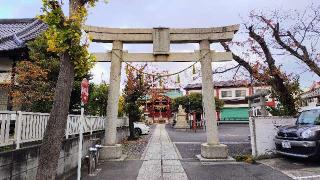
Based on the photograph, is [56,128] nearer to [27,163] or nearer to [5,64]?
[27,163]

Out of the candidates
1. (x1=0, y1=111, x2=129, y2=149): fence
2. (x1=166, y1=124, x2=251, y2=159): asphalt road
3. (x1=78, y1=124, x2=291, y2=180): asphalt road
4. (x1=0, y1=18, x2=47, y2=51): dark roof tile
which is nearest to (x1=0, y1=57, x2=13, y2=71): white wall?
(x1=0, y1=18, x2=47, y2=51): dark roof tile

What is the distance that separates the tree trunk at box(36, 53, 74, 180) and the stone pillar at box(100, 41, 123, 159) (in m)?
6.37

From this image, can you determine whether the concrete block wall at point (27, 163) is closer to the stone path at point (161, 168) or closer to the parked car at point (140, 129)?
the stone path at point (161, 168)

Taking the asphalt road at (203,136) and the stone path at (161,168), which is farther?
the asphalt road at (203,136)

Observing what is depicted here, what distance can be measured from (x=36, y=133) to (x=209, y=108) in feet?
24.0

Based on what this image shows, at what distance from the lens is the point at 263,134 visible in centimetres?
1223

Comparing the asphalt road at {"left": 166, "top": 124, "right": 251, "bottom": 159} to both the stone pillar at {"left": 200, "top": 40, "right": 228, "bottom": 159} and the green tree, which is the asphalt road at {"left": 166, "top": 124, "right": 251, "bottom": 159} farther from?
the green tree

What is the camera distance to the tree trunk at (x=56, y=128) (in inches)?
241

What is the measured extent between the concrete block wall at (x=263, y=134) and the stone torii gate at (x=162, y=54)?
1550 mm

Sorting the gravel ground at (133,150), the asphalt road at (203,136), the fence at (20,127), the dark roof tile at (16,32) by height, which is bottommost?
the gravel ground at (133,150)

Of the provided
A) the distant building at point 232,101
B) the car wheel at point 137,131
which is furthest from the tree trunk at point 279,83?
the distant building at point 232,101

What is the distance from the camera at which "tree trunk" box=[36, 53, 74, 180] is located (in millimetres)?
6113

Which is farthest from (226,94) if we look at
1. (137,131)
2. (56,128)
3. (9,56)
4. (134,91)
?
(56,128)

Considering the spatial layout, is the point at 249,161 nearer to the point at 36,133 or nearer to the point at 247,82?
the point at 247,82
